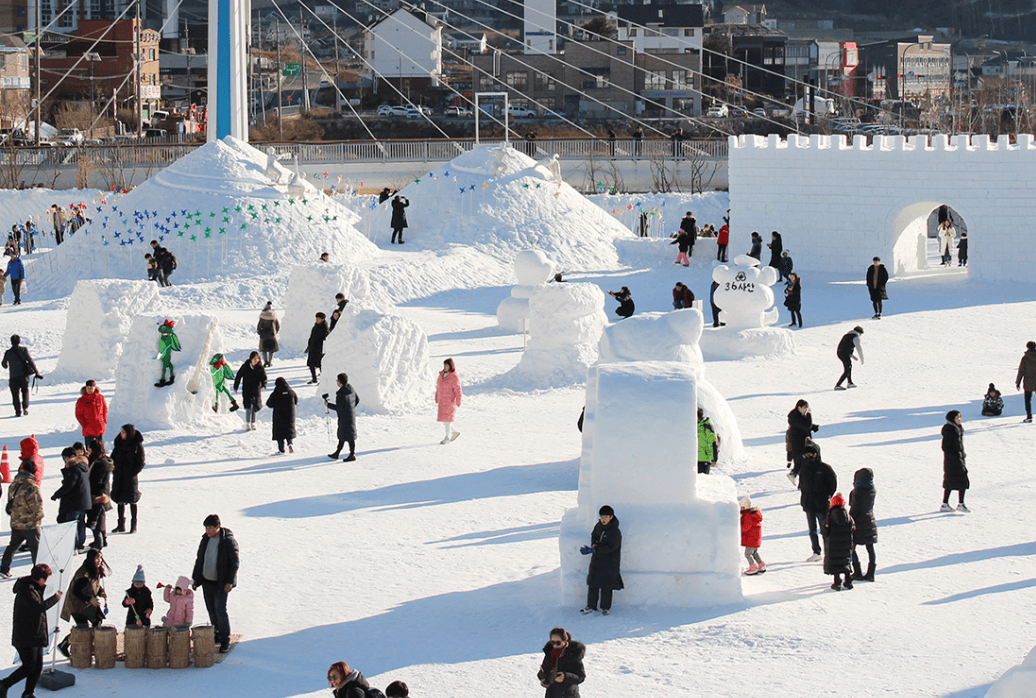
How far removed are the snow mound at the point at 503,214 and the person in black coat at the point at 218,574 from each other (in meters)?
19.6

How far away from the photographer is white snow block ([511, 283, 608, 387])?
18094 millimetres

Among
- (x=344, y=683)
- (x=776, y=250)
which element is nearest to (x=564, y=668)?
(x=344, y=683)

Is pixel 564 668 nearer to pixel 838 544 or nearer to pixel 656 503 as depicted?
pixel 656 503

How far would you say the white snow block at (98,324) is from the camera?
17.8 metres

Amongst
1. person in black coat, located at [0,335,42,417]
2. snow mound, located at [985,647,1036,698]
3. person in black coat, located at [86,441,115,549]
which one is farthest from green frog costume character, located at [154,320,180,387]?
snow mound, located at [985,647,1036,698]

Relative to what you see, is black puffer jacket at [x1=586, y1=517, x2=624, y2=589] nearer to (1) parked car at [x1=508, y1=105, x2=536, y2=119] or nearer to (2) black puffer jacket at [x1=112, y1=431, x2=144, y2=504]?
(2) black puffer jacket at [x1=112, y1=431, x2=144, y2=504]

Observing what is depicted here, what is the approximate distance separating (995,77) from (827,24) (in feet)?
127

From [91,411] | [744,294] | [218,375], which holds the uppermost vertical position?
[744,294]

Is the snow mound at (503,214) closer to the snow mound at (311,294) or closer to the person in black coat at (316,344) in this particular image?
the snow mound at (311,294)

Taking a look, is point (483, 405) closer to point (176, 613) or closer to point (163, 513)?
point (163, 513)

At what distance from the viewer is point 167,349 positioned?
1520cm

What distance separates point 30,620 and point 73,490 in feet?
8.43

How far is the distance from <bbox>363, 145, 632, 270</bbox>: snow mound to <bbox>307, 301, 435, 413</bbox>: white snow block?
1218 centimetres

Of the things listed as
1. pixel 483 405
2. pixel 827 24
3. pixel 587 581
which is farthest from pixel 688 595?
pixel 827 24
